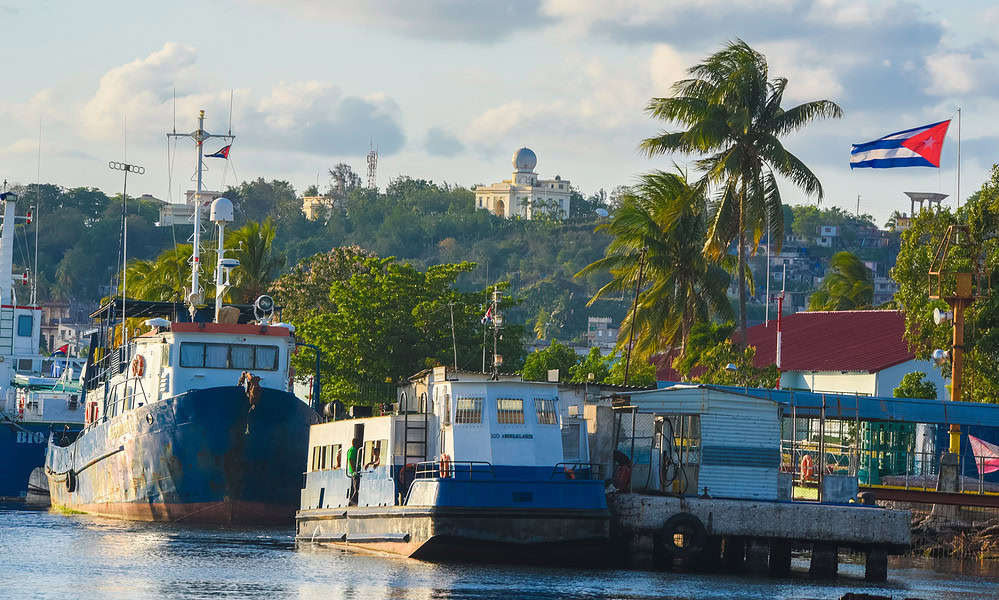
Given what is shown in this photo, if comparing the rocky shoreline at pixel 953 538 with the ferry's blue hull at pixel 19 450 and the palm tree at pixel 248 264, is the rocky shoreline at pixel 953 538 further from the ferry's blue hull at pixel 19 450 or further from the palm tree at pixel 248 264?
the palm tree at pixel 248 264

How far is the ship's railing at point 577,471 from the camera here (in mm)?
38406

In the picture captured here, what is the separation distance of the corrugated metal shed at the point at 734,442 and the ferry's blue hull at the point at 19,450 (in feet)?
123

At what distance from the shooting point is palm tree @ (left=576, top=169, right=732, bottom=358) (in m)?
65.4

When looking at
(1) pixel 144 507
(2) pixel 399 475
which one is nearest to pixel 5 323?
(1) pixel 144 507

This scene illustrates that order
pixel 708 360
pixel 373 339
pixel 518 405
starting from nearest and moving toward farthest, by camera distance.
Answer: pixel 518 405 < pixel 708 360 < pixel 373 339

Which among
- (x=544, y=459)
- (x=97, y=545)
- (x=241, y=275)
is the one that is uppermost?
(x=241, y=275)

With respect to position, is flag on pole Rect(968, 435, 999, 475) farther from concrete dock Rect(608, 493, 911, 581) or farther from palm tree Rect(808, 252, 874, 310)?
palm tree Rect(808, 252, 874, 310)

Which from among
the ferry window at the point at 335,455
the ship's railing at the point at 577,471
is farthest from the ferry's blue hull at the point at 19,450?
the ship's railing at the point at 577,471

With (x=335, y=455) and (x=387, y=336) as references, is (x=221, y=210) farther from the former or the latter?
(x=387, y=336)

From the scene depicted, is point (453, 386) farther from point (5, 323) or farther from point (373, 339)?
point (5, 323)

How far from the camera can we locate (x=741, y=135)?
6209cm

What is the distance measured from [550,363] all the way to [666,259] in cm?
1314

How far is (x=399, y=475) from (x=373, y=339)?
89.6 feet

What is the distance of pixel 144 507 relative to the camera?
52.1 meters
